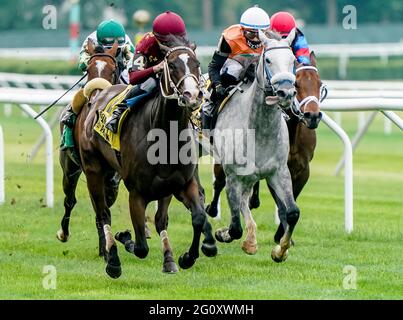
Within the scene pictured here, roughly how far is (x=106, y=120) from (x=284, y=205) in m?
1.29

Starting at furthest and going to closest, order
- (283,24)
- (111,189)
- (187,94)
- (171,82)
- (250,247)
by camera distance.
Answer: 1. (111,189)
2. (283,24)
3. (250,247)
4. (171,82)
5. (187,94)

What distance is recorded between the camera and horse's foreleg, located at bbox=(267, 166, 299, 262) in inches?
312

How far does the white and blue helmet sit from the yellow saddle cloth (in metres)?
0.97

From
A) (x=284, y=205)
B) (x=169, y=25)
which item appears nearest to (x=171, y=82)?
(x=169, y=25)

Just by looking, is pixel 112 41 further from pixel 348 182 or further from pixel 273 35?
pixel 348 182

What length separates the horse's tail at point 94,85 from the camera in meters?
8.80

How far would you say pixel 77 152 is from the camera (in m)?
9.10

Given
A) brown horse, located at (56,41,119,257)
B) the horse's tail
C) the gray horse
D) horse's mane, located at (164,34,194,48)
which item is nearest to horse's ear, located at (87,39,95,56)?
brown horse, located at (56,41,119,257)

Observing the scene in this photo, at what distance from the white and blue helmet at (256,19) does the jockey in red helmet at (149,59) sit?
0.87m

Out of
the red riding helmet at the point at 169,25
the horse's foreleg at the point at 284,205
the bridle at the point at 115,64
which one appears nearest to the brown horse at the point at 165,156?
the red riding helmet at the point at 169,25

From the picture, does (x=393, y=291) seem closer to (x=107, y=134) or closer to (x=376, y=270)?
(x=376, y=270)

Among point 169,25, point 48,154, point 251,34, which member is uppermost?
point 169,25
